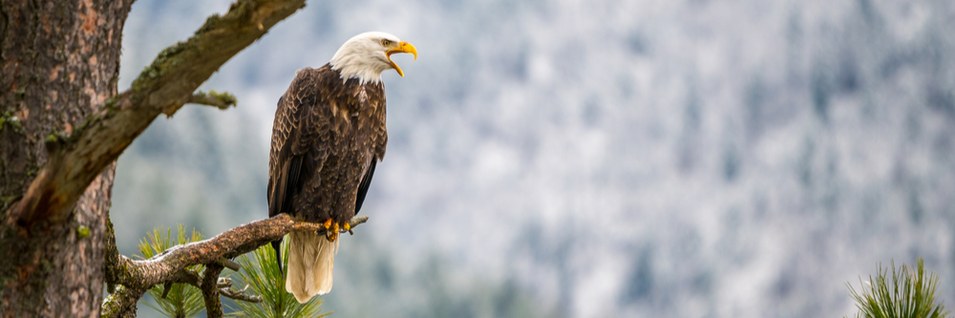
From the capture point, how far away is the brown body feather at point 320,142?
3.12 metres

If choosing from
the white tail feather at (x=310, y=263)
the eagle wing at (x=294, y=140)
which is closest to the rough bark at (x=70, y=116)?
the eagle wing at (x=294, y=140)

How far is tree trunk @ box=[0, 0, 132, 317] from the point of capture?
4.30 ft

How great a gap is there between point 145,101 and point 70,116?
36cm

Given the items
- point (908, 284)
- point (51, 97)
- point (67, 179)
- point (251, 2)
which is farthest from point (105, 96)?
point (908, 284)

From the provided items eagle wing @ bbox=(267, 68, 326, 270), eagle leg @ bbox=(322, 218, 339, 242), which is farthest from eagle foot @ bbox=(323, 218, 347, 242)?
eagle wing @ bbox=(267, 68, 326, 270)

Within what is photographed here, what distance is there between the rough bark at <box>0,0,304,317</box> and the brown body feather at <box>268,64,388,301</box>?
5.33 feet

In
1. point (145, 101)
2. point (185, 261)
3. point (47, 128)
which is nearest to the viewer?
point (145, 101)

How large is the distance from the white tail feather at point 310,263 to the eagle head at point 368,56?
0.94 metres

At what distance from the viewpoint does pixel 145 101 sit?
1.16 metres

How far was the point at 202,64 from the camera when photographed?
121cm

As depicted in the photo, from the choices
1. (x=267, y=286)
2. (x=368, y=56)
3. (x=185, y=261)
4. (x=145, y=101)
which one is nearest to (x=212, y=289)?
(x=185, y=261)

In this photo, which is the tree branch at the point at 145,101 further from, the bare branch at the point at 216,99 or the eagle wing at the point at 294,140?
the eagle wing at the point at 294,140

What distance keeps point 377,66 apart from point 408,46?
0.70 ft

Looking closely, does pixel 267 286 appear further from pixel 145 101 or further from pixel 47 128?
pixel 145 101
